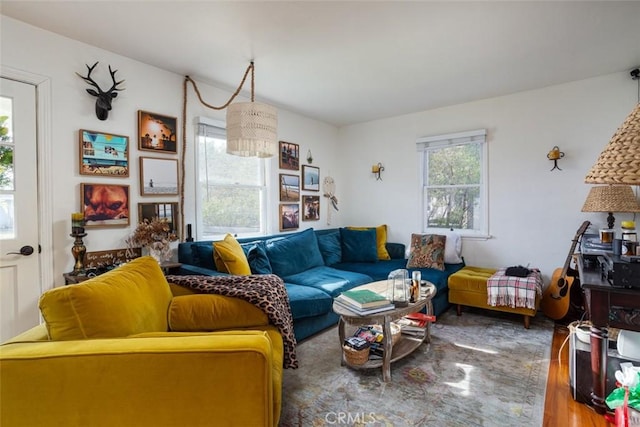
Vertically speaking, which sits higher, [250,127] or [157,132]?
[157,132]

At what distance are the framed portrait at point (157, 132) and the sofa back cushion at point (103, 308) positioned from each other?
1.63 metres

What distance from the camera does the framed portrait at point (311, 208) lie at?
4.39 metres

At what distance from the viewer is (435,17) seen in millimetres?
2076

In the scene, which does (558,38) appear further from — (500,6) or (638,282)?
(638,282)

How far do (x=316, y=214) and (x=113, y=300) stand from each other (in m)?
3.46

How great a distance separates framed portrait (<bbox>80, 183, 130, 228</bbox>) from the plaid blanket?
11.4 feet

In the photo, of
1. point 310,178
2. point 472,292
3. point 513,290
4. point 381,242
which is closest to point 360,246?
point 381,242

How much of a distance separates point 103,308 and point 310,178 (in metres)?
3.49

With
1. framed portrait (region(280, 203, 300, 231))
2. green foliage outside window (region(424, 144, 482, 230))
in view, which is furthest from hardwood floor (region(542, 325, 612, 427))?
framed portrait (region(280, 203, 300, 231))

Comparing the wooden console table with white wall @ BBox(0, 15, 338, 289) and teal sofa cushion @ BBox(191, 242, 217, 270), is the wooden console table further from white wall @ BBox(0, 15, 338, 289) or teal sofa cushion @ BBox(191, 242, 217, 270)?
white wall @ BBox(0, 15, 338, 289)

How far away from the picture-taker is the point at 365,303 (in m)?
2.04

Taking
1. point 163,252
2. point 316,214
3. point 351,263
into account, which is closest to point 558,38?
point 351,263

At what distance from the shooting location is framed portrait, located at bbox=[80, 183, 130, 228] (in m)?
2.41

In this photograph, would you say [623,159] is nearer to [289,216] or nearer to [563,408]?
[563,408]
